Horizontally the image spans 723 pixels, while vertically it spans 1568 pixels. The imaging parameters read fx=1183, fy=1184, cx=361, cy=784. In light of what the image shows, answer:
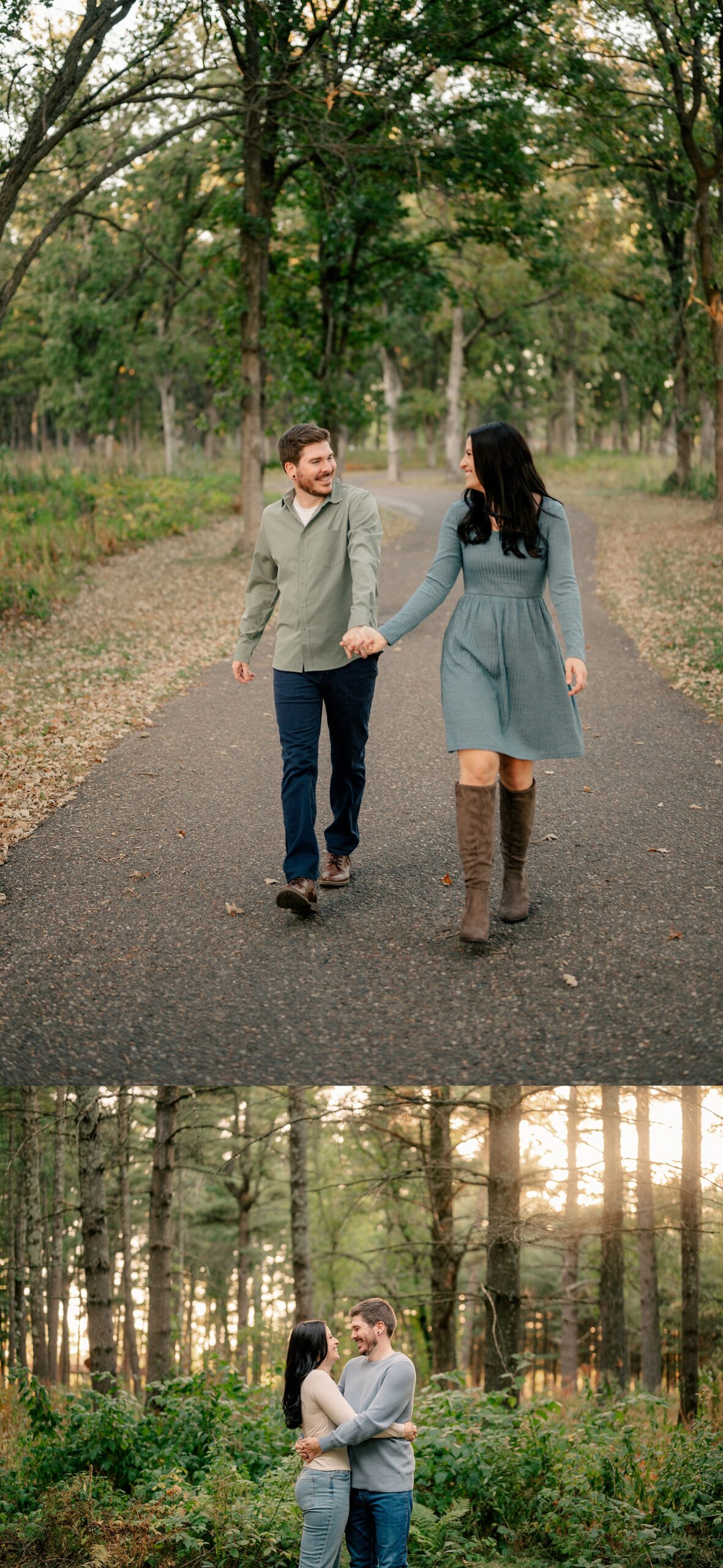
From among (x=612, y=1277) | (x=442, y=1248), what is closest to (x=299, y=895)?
(x=442, y=1248)

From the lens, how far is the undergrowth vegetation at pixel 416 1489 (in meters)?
6.88

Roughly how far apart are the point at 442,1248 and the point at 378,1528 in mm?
7721

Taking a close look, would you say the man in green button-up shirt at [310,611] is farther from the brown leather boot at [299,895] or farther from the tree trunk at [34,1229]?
the tree trunk at [34,1229]

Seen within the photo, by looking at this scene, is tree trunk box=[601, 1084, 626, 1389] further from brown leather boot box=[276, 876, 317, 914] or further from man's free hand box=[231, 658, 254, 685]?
man's free hand box=[231, 658, 254, 685]

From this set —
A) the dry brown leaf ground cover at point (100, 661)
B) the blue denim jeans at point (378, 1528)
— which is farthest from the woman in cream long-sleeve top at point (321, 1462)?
the dry brown leaf ground cover at point (100, 661)

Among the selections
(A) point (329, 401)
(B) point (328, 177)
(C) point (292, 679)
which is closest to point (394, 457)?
(A) point (329, 401)

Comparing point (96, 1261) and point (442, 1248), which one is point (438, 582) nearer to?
point (96, 1261)

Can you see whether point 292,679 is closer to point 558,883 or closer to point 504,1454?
point 558,883

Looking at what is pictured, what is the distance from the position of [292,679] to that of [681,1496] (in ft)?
18.3

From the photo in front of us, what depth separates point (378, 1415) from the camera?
535cm

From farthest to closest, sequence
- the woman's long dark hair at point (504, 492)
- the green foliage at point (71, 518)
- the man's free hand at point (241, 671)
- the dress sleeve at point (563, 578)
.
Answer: the green foliage at point (71, 518), the man's free hand at point (241, 671), the dress sleeve at point (563, 578), the woman's long dark hair at point (504, 492)

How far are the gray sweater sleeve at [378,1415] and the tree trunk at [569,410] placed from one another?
154 feet

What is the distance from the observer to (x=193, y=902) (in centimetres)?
612

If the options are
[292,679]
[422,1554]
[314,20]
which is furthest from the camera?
[314,20]
